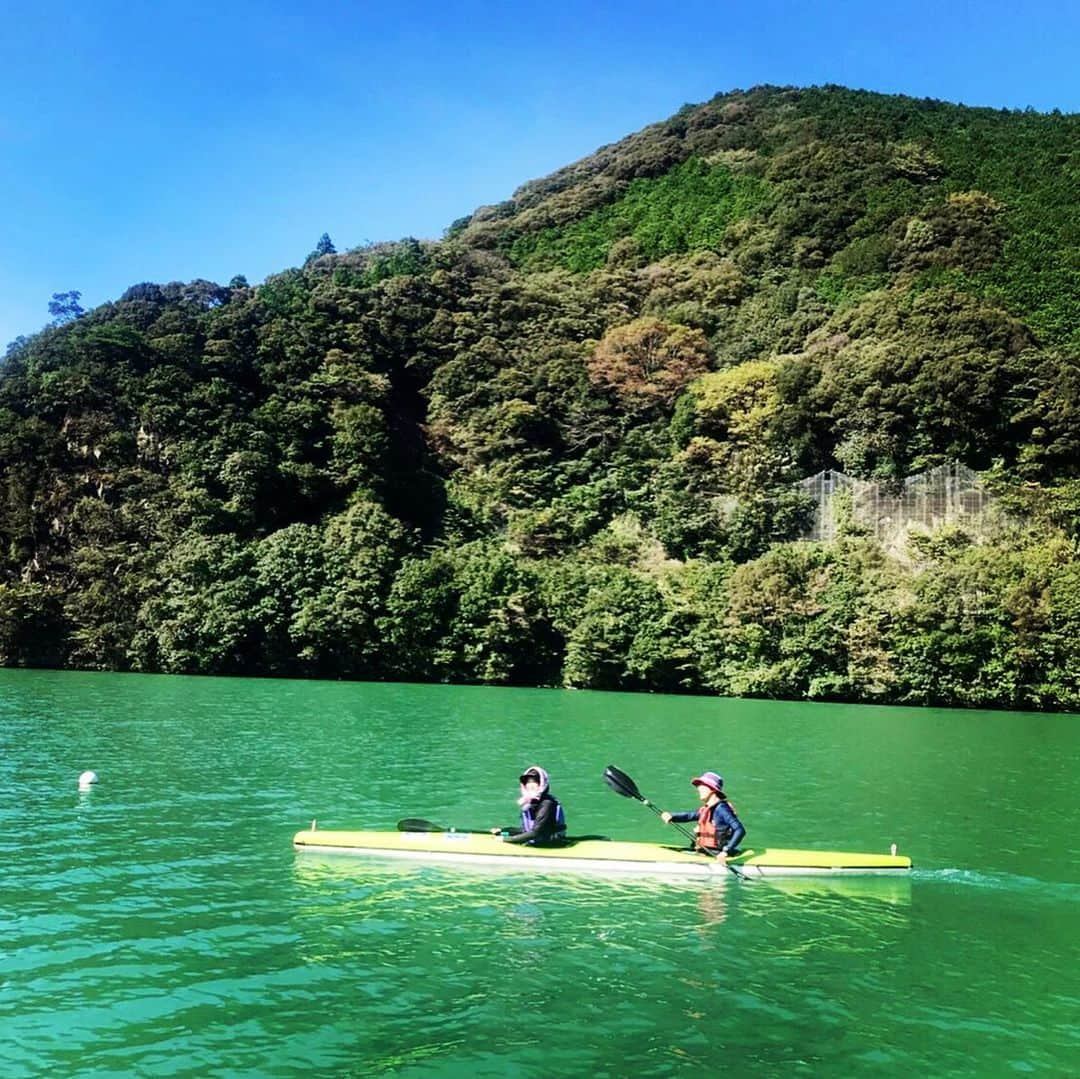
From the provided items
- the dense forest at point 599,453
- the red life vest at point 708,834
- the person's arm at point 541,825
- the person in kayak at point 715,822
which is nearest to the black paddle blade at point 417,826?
the person's arm at point 541,825

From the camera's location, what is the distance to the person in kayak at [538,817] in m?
13.6

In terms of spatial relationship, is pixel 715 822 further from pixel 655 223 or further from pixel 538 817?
pixel 655 223

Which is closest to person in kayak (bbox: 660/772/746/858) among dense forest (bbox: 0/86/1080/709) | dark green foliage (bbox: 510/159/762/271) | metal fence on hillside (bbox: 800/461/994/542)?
dense forest (bbox: 0/86/1080/709)

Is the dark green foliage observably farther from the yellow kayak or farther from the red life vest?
the yellow kayak

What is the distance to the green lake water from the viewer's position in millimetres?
8016

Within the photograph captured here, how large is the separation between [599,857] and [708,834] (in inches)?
61.5

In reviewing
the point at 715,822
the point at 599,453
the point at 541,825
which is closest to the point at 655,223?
the point at 599,453

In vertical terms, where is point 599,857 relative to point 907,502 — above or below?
below

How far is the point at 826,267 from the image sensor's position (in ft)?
281

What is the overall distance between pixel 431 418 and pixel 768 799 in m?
62.1

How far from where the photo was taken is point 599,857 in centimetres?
1343

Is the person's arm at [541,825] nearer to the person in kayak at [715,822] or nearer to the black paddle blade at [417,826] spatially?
the black paddle blade at [417,826]

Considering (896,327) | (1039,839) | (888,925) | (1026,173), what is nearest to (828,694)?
(896,327)

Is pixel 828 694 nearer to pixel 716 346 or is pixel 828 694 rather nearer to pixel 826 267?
pixel 716 346
